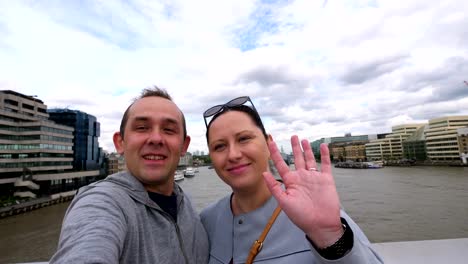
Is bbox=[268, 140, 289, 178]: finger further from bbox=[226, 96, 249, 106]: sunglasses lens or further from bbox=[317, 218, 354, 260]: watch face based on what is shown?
bbox=[226, 96, 249, 106]: sunglasses lens

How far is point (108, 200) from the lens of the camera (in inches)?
42.2

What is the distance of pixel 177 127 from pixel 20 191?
32.6m

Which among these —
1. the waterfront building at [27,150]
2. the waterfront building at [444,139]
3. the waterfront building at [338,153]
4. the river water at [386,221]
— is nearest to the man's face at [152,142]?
the river water at [386,221]

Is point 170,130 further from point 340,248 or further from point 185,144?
point 340,248

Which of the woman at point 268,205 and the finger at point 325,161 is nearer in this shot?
the woman at point 268,205

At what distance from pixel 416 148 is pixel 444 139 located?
867cm

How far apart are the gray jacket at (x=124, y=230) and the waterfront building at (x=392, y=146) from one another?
7556 cm

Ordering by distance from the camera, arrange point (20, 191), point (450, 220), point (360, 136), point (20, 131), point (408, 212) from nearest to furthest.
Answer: point (450, 220) < point (408, 212) < point (20, 191) < point (20, 131) < point (360, 136)

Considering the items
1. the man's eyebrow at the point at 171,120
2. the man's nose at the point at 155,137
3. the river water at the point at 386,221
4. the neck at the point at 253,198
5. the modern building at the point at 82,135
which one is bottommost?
the river water at the point at 386,221

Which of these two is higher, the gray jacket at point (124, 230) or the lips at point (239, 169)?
the lips at point (239, 169)

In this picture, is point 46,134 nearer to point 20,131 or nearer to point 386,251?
point 20,131

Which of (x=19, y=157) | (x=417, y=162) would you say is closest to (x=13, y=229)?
(x=19, y=157)

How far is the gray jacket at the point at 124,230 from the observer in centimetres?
84

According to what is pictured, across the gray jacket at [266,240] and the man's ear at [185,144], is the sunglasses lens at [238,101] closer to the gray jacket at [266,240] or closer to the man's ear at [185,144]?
the man's ear at [185,144]
